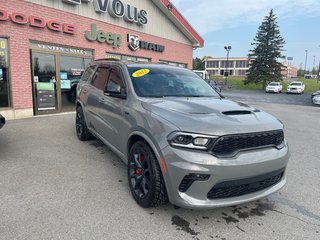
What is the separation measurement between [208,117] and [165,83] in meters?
1.43

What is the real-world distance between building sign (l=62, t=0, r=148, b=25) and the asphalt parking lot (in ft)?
25.9

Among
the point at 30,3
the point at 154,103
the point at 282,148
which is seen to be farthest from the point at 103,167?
the point at 30,3

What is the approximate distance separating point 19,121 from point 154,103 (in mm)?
6948

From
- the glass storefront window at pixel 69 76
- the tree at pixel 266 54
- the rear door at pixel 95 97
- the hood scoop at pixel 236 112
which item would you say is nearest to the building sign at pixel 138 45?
the glass storefront window at pixel 69 76

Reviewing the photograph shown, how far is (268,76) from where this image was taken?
1650 inches

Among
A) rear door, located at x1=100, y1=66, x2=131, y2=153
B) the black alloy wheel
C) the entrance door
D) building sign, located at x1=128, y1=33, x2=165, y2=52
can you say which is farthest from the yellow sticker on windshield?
building sign, located at x1=128, y1=33, x2=165, y2=52

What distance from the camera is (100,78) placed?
4.87 meters

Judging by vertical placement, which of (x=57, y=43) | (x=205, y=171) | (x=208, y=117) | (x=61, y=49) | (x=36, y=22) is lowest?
(x=205, y=171)

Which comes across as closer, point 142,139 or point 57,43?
point 142,139

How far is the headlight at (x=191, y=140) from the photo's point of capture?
2535 millimetres

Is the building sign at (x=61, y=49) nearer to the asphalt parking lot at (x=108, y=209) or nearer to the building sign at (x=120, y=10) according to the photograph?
the building sign at (x=120, y=10)

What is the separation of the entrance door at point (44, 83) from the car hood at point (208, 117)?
7562 millimetres

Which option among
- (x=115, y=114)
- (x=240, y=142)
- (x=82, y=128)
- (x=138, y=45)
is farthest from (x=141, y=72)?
(x=138, y=45)

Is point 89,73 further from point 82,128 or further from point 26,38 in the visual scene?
point 26,38
